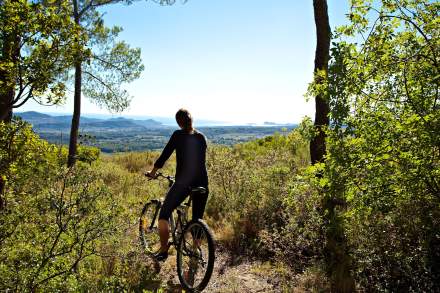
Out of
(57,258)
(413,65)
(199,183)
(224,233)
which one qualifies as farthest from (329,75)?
(224,233)

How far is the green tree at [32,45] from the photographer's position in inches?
175

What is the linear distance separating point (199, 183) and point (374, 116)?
274 centimetres

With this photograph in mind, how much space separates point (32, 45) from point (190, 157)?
8.64 feet

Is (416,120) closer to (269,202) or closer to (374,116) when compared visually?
(374,116)

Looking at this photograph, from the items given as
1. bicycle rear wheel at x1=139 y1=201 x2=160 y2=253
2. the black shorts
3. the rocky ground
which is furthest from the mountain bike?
bicycle rear wheel at x1=139 y1=201 x2=160 y2=253

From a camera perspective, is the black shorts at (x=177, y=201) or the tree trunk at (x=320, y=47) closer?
the black shorts at (x=177, y=201)

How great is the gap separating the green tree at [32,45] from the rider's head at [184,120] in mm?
1756

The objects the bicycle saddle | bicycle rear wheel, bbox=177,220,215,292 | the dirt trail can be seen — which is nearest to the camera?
bicycle rear wheel, bbox=177,220,215,292

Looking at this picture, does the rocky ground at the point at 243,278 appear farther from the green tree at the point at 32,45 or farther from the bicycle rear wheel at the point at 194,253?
the green tree at the point at 32,45

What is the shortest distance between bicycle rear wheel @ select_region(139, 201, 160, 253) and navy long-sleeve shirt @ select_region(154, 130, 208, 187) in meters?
1.63

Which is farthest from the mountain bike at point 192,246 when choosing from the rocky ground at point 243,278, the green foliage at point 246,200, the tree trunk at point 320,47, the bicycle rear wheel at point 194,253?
the tree trunk at point 320,47

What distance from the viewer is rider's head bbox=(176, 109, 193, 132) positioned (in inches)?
224

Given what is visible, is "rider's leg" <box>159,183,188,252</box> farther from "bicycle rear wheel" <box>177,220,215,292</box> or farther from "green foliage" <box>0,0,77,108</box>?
"green foliage" <box>0,0,77,108</box>

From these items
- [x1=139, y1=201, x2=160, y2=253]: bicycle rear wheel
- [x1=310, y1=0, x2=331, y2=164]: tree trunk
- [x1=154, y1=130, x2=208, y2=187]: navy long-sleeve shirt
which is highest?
[x1=310, y1=0, x2=331, y2=164]: tree trunk
